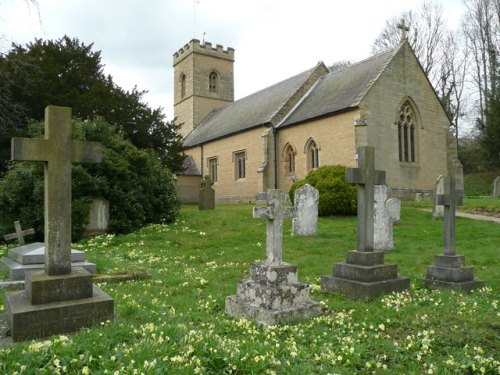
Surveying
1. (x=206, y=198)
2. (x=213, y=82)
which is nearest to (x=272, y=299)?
(x=206, y=198)

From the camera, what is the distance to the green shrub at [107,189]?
1289 centimetres

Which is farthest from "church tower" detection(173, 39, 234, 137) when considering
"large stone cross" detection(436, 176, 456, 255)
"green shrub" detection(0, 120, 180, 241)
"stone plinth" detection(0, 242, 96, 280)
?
"large stone cross" detection(436, 176, 456, 255)

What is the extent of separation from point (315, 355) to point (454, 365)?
1172 millimetres

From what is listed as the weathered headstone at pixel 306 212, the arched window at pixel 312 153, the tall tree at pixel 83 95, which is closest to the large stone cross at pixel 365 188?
the weathered headstone at pixel 306 212

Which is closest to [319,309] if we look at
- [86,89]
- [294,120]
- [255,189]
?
[86,89]

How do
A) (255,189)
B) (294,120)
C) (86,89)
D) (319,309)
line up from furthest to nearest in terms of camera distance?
(255,189) → (294,120) → (86,89) → (319,309)

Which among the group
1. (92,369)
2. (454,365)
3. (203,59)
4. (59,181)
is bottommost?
(454,365)

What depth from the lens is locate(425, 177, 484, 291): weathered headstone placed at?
6.77 metres

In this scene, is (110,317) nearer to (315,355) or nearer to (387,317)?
(315,355)

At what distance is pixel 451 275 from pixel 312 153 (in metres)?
18.1

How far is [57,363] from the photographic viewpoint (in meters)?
2.88

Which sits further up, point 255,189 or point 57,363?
point 255,189

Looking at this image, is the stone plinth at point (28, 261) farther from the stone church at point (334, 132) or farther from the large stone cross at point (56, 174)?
the stone church at point (334, 132)

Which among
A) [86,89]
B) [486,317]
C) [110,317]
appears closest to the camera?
[110,317]
